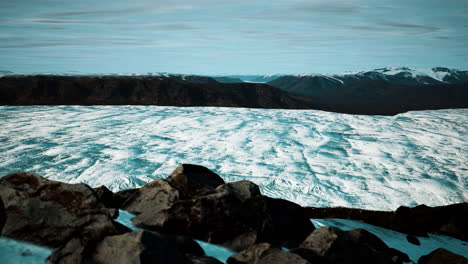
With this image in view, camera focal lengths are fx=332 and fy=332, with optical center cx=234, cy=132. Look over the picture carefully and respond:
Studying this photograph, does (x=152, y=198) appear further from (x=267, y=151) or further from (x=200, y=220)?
(x=267, y=151)

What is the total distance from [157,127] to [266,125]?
14.6 feet

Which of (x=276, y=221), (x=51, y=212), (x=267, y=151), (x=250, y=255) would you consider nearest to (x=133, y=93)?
(x=267, y=151)

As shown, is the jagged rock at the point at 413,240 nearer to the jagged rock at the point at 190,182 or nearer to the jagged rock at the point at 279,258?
the jagged rock at the point at 279,258

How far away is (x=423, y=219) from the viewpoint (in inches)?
232

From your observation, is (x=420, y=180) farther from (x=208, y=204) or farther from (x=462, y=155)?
(x=208, y=204)

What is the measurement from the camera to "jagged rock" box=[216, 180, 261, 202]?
422cm

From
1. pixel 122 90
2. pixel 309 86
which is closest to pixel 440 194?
pixel 122 90

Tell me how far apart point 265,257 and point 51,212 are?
232 centimetres

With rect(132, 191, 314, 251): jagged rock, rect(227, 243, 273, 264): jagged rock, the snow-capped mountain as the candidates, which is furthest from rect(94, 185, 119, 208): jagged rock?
the snow-capped mountain

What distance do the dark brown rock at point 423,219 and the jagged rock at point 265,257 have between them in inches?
120

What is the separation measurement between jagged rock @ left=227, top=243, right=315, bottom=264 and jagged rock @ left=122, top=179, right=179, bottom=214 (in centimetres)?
Answer: 126

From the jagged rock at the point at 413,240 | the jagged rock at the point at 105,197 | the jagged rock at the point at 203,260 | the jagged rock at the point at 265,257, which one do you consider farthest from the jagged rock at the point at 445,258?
the jagged rock at the point at 105,197

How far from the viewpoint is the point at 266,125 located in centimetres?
1386

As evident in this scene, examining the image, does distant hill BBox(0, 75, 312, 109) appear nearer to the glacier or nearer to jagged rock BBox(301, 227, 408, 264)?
the glacier
